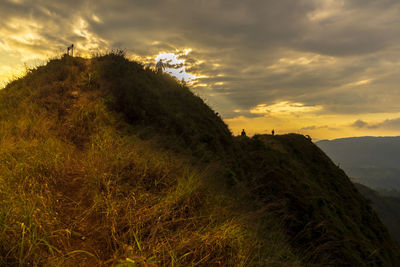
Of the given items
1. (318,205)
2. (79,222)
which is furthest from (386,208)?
(79,222)

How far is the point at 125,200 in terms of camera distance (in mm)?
3502

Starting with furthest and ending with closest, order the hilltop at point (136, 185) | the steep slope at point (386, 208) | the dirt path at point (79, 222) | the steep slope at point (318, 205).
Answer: the steep slope at point (386, 208)
the steep slope at point (318, 205)
the hilltop at point (136, 185)
the dirt path at point (79, 222)

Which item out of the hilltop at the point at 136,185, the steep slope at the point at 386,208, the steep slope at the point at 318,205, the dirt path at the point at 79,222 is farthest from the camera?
the steep slope at the point at 386,208

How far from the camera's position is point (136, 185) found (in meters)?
4.04

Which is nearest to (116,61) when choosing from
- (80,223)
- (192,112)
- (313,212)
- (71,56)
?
(71,56)

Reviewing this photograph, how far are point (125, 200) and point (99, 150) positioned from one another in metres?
2.27

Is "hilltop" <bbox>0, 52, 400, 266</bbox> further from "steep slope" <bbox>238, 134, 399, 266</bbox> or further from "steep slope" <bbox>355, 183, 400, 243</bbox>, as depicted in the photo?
A: "steep slope" <bbox>355, 183, 400, 243</bbox>

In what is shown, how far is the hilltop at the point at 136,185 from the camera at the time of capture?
2.66 metres

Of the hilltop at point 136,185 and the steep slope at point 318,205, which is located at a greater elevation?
the hilltop at point 136,185

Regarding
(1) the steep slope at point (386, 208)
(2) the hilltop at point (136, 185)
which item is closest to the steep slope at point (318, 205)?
(2) the hilltop at point (136, 185)

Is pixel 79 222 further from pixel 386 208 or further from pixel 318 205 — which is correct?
pixel 386 208

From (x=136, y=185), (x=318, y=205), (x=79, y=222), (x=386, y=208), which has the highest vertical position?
(x=136, y=185)

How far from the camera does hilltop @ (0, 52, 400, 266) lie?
266 cm

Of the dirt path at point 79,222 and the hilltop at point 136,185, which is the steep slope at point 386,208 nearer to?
the hilltop at point 136,185
